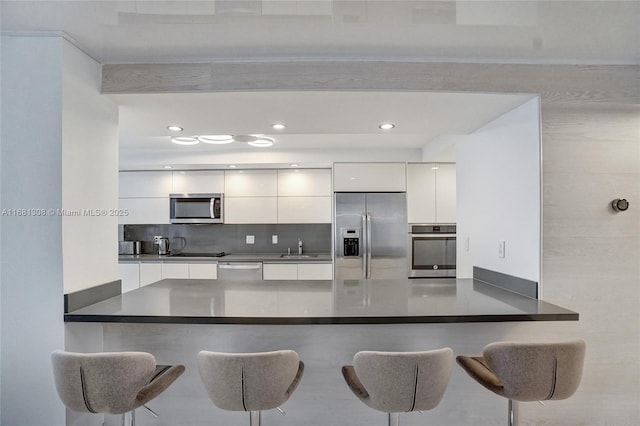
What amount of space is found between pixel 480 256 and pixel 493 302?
29.3 inches

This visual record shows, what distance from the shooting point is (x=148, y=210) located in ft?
15.7

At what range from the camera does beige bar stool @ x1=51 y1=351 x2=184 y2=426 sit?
1.35 metres

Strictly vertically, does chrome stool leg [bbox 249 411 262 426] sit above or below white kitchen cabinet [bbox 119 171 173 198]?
below

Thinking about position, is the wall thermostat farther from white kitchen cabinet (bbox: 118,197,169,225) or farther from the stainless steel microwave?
white kitchen cabinet (bbox: 118,197,169,225)

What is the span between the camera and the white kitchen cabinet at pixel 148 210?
15.6ft

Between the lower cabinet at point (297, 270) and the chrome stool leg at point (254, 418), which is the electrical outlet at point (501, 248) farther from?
the lower cabinet at point (297, 270)

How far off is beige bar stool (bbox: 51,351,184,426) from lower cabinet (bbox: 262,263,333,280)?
3.10 metres

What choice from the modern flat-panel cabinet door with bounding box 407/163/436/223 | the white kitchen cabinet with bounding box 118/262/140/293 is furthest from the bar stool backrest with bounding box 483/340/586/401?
the white kitchen cabinet with bounding box 118/262/140/293

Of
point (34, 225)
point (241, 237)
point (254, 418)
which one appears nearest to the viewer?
point (254, 418)

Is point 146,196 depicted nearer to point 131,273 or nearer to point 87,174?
point 131,273

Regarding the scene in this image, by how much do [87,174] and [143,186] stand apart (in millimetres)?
3119

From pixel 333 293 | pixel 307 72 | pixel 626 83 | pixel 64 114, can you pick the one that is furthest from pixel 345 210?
pixel 64 114

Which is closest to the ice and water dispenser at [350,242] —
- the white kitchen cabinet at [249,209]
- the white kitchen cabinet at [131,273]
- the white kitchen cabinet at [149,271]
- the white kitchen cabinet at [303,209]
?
the white kitchen cabinet at [303,209]

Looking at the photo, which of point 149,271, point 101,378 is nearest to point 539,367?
point 101,378
